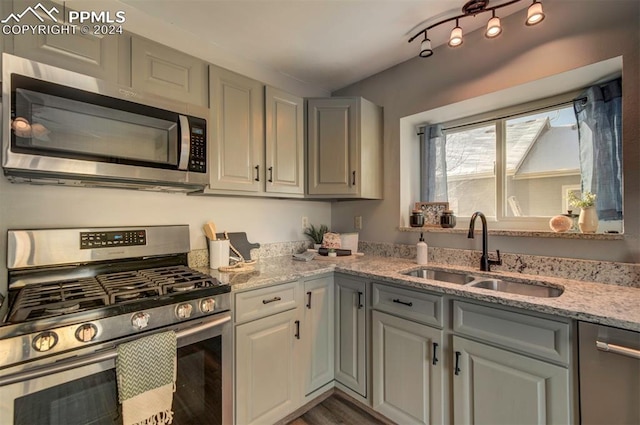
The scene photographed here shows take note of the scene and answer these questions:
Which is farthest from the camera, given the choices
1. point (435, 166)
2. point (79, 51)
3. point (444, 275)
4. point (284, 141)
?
point (435, 166)

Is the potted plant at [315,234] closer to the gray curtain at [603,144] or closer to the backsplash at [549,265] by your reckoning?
the backsplash at [549,265]

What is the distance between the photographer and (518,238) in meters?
1.73

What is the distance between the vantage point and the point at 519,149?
2.00 meters

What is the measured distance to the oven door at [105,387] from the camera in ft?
2.90

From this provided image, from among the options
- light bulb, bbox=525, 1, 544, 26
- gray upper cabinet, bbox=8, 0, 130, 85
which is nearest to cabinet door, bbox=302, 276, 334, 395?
gray upper cabinet, bbox=8, 0, 130, 85

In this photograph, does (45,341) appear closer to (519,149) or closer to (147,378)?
(147,378)

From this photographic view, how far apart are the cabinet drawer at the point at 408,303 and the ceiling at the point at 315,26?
5.30ft

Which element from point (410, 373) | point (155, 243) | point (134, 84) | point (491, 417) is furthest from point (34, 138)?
point (491, 417)

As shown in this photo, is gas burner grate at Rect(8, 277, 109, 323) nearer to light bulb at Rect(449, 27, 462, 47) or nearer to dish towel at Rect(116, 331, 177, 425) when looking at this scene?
dish towel at Rect(116, 331, 177, 425)

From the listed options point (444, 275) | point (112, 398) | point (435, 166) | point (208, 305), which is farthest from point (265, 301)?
point (435, 166)

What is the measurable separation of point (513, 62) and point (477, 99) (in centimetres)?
26

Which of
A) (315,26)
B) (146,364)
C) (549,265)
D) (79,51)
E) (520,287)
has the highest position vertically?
(315,26)

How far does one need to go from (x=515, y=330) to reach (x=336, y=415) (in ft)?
3.95

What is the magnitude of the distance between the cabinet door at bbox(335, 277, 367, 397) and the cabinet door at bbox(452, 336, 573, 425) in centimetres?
58
